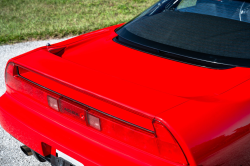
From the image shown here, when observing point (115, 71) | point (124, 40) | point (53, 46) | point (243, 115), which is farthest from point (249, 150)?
point (53, 46)

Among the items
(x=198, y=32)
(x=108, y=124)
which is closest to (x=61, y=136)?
(x=108, y=124)

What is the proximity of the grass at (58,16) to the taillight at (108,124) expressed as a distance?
4.28 m

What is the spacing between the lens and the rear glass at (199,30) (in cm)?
206

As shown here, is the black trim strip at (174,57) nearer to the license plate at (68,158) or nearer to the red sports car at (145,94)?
the red sports car at (145,94)

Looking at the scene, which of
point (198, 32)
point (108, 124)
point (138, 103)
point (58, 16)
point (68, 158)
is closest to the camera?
point (138, 103)

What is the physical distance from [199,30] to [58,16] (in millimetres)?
6361

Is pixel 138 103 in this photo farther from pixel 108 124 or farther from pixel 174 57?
pixel 174 57

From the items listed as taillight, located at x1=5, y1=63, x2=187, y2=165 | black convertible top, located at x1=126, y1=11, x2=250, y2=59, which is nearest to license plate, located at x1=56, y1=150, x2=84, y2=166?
taillight, located at x1=5, y1=63, x2=187, y2=165

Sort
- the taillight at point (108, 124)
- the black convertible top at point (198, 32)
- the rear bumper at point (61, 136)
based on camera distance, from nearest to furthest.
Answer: the taillight at point (108, 124), the rear bumper at point (61, 136), the black convertible top at point (198, 32)

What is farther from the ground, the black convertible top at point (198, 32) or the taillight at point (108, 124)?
the black convertible top at point (198, 32)

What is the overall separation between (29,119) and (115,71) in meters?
0.70

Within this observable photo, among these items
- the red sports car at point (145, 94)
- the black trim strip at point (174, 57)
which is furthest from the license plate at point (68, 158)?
the black trim strip at point (174, 57)

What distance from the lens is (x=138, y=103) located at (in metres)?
1.56

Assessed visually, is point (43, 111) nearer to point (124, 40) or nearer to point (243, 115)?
point (124, 40)
